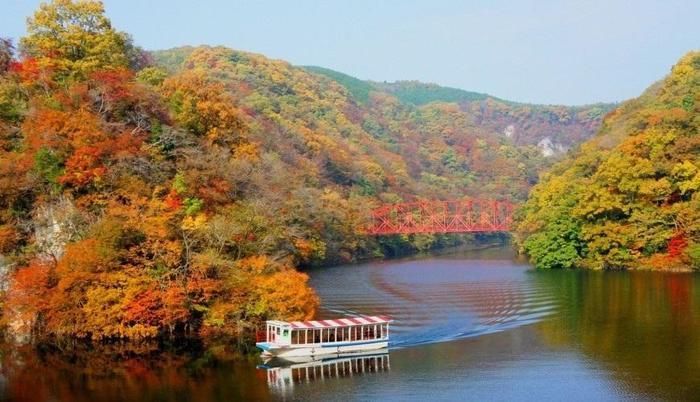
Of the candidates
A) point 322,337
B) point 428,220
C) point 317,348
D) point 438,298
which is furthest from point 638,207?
point 317,348

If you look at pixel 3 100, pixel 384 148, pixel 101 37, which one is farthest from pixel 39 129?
pixel 384 148

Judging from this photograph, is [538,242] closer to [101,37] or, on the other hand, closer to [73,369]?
[101,37]

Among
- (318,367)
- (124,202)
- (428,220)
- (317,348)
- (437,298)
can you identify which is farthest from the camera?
(428,220)

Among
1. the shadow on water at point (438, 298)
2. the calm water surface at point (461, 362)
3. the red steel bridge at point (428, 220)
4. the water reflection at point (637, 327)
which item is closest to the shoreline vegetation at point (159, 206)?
the calm water surface at point (461, 362)

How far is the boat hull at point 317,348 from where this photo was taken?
1180 inches

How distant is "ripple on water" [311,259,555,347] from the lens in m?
36.5

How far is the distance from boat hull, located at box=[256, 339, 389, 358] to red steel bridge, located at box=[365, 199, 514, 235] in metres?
49.2

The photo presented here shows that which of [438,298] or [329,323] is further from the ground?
[329,323]

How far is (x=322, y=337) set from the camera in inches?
1214

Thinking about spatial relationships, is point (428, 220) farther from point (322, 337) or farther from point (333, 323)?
point (322, 337)

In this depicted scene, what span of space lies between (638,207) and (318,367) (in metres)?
37.7

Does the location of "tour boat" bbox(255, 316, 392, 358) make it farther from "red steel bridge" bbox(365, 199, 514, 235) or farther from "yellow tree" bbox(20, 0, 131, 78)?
"red steel bridge" bbox(365, 199, 514, 235)

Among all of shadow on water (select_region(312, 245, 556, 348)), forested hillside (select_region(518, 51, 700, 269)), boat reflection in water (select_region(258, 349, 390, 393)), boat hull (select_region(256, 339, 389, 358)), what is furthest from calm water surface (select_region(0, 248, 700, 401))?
forested hillside (select_region(518, 51, 700, 269))

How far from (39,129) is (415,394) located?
Result: 77.7ft
